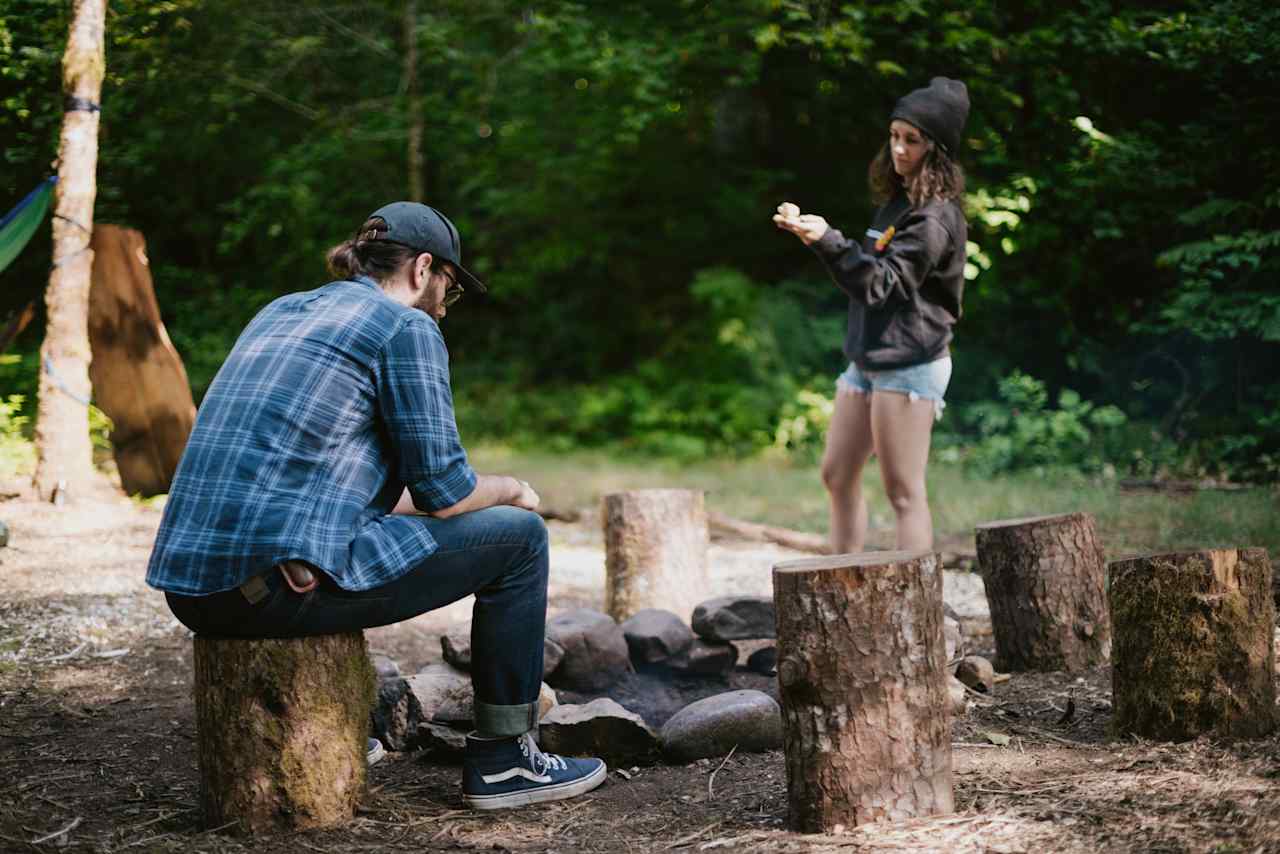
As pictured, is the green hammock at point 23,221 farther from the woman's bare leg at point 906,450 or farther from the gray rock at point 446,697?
the woman's bare leg at point 906,450

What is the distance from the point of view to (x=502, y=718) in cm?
300

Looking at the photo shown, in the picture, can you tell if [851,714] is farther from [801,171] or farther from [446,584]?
[801,171]

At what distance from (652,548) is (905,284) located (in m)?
1.63

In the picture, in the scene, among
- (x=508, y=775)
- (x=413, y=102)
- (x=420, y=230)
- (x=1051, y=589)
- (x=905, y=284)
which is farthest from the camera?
(x=413, y=102)

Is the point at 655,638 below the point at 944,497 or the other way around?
below

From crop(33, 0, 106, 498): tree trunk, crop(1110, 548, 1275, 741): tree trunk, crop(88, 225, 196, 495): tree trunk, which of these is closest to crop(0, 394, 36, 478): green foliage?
crop(33, 0, 106, 498): tree trunk

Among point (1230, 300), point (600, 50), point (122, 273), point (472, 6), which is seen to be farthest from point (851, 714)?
point (472, 6)

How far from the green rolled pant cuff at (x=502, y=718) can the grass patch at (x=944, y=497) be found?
372cm

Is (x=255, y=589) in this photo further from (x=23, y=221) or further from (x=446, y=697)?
(x=23, y=221)

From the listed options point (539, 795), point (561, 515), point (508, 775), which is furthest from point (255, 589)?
point (561, 515)

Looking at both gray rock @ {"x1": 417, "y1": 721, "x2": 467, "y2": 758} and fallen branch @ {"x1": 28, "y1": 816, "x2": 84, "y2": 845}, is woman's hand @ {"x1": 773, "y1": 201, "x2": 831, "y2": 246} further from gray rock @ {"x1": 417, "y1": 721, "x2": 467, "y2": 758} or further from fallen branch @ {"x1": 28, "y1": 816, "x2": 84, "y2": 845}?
fallen branch @ {"x1": 28, "y1": 816, "x2": 84, "y2": 845}

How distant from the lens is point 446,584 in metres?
2.84

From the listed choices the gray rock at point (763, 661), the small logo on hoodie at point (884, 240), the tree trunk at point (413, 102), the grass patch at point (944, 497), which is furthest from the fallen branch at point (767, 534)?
the tree trunk at point (413, 102)

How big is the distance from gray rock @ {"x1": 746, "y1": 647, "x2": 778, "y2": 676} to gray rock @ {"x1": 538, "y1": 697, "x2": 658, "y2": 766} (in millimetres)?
1044
